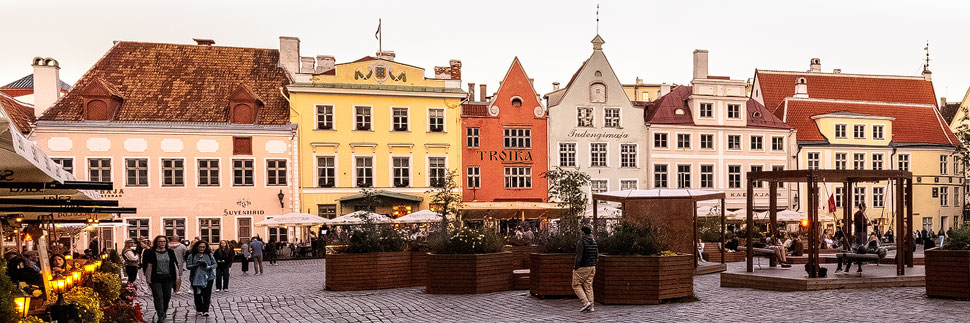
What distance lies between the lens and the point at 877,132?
5441 cm

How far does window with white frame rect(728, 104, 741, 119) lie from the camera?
170 ft

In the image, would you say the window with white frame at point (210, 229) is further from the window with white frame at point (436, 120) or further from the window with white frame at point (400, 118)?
the window with white frame at point (436, 120)

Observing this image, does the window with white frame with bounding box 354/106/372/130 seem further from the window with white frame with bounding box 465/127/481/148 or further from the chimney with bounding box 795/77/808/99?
the chimney with bounding box 795/77/808/99

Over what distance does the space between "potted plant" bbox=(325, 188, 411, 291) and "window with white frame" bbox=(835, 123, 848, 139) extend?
3961 cm

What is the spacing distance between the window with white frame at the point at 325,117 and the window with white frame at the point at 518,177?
9.36m

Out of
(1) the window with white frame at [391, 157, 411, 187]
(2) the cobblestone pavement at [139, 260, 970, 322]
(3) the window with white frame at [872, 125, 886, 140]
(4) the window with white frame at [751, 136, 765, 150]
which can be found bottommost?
(2) the cobblestone pavement at [139, 260, 970, 322]

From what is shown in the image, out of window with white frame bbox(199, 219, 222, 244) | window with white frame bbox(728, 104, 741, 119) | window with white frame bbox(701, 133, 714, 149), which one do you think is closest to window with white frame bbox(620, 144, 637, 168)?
window with white frame bbox(701, 133, 714, 149)

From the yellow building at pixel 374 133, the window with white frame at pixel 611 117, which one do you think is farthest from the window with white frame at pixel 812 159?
the yellow building at pixel 374 133

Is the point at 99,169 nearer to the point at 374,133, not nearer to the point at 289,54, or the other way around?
the point at 289,54

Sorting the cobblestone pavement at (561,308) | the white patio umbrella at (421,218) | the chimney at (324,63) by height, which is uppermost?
the chimney at (324,63)

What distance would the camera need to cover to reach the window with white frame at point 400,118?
45594 millimetres

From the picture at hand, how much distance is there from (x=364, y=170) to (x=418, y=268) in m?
25.3

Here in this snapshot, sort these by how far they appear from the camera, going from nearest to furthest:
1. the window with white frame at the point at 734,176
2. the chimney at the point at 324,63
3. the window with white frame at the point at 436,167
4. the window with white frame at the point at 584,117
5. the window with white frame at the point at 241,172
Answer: the window with white frame at the point at 241,172
the window with white frame at the point at 436,167
the chimney at the point at 324,63
the window with white frame at the point at 584,117
the window with white frame at the point at 734,176

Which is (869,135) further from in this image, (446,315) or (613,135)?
(446,315)
